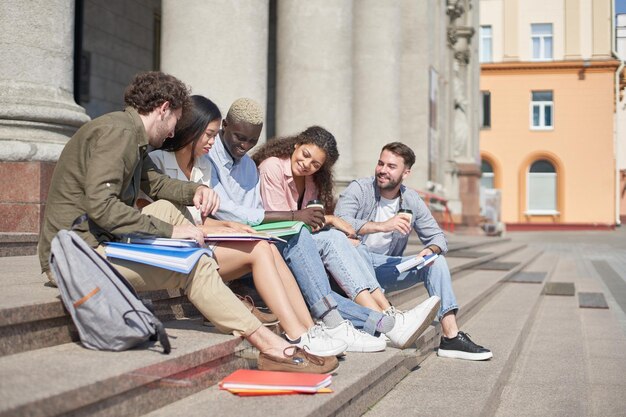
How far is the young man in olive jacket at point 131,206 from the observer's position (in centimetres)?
319

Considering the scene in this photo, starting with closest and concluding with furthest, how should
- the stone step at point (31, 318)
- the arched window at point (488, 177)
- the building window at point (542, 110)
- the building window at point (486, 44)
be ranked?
1. the stone step at point (31, 318)
2. the building window at point (542, 110)
3. the building window at point (486, 44)
4. the arched window at point (488, 177)

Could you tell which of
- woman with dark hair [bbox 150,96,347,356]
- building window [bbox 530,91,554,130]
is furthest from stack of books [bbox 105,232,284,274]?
building window [bbox 530,91,554,130]

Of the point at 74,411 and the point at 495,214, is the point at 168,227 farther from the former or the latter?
the point at 495,214

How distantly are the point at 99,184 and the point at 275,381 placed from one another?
1089 mm

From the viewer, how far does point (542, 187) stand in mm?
39062

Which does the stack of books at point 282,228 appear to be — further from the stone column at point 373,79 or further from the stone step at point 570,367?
the stone column at point 373,79

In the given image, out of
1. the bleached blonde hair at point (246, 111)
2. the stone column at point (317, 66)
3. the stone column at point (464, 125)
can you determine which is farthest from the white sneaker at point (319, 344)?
the stone column at point (464, 125)

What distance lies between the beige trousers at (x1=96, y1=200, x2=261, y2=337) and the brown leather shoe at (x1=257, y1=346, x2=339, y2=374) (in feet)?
0.50

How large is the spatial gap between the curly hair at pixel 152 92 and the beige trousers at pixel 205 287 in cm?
68

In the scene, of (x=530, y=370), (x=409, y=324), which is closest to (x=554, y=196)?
(x=530, y=370)

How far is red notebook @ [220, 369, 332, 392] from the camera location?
3.08 m

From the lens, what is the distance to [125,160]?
3.26 m

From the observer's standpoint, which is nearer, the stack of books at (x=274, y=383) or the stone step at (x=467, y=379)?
the stack of books at (x=274, y=383)

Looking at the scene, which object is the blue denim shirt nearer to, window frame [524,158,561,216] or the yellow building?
the yellow building
